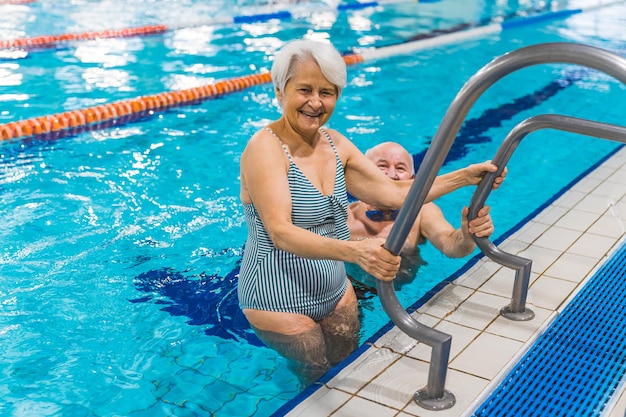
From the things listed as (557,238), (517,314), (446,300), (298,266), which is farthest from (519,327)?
(557,238)

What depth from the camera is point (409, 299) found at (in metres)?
3.99

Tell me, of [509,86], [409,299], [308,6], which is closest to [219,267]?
[409,299]

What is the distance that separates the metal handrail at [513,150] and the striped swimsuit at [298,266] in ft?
1.81

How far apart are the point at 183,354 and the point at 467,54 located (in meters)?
8.57

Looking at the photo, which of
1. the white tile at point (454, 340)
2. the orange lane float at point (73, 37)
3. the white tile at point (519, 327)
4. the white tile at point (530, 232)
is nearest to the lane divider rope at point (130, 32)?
the orange lane float at point (73, 37)

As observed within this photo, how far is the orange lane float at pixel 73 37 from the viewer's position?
10.6 m

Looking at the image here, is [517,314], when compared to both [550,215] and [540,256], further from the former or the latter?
[550,215]

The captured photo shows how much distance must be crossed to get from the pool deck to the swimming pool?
0.52 m

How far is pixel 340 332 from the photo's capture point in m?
3.07

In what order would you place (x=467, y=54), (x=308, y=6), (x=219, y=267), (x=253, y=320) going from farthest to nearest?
(x=308, y=6)
(x=467, y=54)
(x=219, y=267)
(x=253, y=320)

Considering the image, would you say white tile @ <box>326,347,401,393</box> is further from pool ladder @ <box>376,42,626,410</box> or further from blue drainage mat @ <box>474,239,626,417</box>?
blue drainage mat @ <box>474,239,626,417</box>

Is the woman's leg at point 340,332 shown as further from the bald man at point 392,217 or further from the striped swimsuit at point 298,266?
the bald man at point 392,217

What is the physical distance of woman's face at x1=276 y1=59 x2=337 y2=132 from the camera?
258 cm

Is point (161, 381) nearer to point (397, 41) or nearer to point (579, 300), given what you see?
point (579, 300)
